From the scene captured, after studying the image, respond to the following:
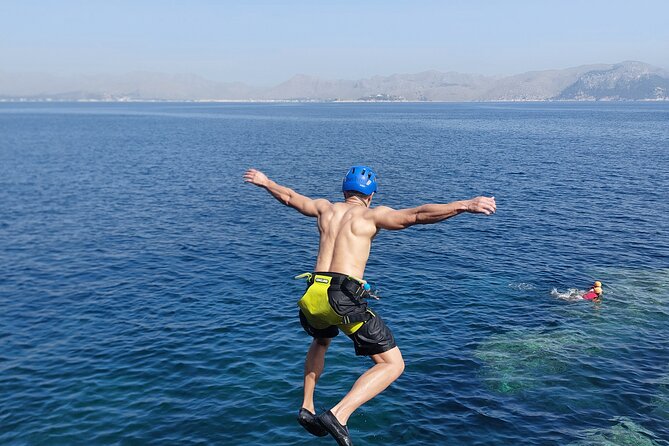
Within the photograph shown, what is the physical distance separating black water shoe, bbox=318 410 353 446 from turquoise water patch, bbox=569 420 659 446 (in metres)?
15.7

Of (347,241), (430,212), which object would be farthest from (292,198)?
(430,212)

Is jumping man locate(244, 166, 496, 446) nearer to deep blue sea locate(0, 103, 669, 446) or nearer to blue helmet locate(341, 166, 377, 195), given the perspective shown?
blue helmet locate(341, 166, 377, 195)

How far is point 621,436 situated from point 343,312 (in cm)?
1770

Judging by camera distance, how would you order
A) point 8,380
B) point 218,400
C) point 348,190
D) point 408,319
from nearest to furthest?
point 348,190
point 218,400
point 8,380
point 408,319

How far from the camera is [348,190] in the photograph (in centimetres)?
885

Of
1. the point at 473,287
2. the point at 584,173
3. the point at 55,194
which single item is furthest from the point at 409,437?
the point at 584,173

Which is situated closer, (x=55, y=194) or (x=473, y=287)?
(x=473, y=287)

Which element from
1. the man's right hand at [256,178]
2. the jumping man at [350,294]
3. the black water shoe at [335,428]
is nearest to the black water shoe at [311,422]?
the jumping man at [350,294]

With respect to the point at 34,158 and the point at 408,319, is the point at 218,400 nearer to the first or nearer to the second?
the point at 408,319

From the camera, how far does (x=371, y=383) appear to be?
838cm

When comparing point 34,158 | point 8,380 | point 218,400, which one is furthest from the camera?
point 34,158

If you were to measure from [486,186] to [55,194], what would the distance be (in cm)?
5677

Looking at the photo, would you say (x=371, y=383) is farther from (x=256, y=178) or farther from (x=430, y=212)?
(x=256, y=178)

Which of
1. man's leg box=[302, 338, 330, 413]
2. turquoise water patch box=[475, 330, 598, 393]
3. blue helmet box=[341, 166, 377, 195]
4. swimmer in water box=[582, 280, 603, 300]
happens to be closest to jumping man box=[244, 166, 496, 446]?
blue helmet box=[341, 166, 377, 195]
